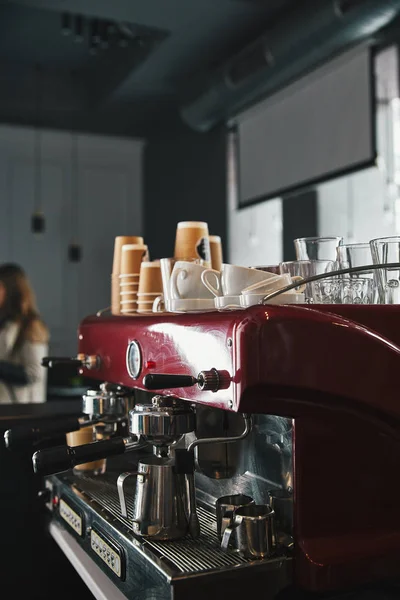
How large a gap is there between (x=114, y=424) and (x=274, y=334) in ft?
2.04

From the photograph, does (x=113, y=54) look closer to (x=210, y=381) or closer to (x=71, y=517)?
(x=71, y=517)

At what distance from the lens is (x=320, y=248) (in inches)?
39.9

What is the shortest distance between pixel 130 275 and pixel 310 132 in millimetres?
3012

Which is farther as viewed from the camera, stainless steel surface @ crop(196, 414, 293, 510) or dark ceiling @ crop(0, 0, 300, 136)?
dark ceiling @ crop(0, 0, 300, 136)

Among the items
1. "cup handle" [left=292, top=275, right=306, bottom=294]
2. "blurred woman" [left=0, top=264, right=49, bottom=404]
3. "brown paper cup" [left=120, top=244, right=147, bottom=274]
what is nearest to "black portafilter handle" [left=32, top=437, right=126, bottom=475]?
"cup handle" [left=292, top=275, right=306, bottom=294]

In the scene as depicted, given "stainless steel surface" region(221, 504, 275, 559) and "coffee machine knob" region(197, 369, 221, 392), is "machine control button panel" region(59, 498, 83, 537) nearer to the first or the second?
"stainless steel surface" region(221, 504, 275, 559)

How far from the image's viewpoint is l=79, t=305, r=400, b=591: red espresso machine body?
77 cm

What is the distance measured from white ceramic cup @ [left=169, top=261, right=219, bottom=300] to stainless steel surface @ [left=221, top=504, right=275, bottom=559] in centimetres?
33

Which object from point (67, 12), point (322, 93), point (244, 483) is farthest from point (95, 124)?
point (244, 483)

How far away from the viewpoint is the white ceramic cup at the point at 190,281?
1051 millimetres

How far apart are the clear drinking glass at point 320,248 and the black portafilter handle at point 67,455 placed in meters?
0.37

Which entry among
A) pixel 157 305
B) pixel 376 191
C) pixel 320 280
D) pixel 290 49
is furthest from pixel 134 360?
pixel 376 191

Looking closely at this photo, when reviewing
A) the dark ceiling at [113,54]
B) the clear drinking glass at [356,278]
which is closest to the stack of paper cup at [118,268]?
the clear drinking glass at [356,278]

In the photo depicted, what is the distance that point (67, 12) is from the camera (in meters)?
3.66
